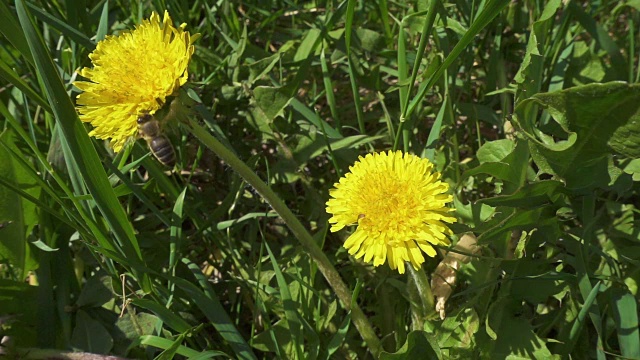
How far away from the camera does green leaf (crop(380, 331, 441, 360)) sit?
5.02 feet

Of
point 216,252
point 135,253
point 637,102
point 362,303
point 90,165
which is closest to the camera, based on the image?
point 637,102

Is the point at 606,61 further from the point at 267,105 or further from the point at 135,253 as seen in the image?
the point at 135,253

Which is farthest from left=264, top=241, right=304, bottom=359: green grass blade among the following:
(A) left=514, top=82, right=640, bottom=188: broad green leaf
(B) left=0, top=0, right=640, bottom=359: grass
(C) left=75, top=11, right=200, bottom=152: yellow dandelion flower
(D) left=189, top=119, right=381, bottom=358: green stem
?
(A) left=514, top=82, right=640, bottom=188: broad green leaf

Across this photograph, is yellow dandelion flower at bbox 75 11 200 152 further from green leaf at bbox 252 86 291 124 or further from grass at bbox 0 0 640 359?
green leaf at bbox 252 86 291 124

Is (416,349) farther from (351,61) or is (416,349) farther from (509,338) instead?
(351,61)

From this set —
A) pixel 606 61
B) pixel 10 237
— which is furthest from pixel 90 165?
pixel 606 61

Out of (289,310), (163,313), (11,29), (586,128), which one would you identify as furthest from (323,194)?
(11,29)

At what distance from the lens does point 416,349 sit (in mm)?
1596

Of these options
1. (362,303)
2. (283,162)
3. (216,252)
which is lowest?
(362,303)

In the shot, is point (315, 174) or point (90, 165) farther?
point (315, 174)

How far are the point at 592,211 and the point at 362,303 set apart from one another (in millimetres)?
741

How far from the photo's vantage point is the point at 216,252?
2.19 meters

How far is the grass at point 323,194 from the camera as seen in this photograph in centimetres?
155

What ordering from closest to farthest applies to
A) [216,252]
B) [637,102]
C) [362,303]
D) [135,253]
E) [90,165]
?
[637,102]
[90,165]
[135,253]
[362,303]
[216,252]
